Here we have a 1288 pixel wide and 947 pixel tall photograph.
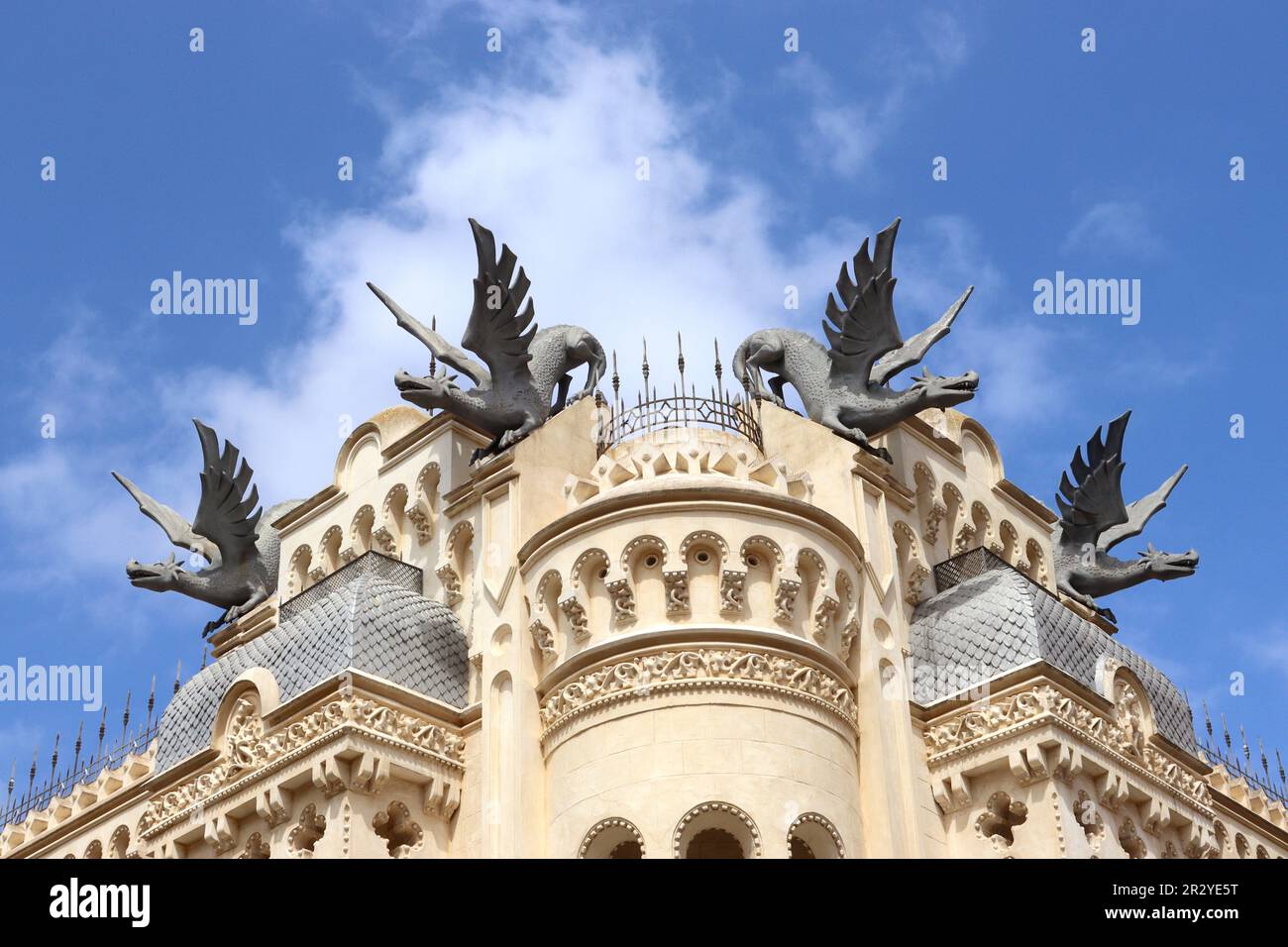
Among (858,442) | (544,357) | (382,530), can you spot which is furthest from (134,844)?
(858,442)

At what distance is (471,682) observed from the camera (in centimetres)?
3206

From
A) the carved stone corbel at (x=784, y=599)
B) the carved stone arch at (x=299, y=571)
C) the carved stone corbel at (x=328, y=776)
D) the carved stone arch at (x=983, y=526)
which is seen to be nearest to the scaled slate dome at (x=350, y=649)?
the carved stone corbel at (x=328, y=776)

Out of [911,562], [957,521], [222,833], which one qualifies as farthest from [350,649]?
[957,521]

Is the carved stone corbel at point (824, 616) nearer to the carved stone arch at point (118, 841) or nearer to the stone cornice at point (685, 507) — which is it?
the stone cornice at point (685, 507)

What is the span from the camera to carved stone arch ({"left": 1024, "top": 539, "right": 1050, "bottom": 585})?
1481 inches

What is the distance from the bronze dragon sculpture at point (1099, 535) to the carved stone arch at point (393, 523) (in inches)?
477

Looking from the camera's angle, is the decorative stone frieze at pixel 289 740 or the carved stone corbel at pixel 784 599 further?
→ the carved stone corbel at pixel 784 599

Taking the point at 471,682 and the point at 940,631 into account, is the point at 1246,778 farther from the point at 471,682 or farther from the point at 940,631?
the point at 471,682

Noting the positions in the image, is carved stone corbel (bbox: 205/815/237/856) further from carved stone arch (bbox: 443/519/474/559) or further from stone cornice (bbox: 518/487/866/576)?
stone cornice (bbox: 518/487/866/576)

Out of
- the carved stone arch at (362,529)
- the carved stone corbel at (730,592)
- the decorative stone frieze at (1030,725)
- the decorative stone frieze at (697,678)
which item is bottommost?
the decorative stone frieze at (1030,725)

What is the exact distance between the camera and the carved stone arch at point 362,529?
35906 millimetres

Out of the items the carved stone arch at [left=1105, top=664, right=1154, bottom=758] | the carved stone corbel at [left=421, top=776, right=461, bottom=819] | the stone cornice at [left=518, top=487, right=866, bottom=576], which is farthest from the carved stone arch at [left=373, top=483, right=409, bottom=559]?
the carved stone arch at [left=1105, top=664, right=1154, bottom=758]
